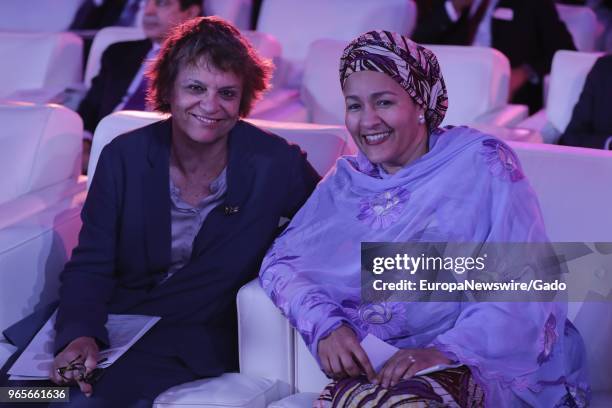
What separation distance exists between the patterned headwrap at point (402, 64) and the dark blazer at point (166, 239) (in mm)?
357

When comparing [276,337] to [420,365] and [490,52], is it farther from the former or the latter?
[490,52]

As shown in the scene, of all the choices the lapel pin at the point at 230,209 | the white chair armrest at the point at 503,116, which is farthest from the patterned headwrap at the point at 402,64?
the white chair armrest at the point at 503,116

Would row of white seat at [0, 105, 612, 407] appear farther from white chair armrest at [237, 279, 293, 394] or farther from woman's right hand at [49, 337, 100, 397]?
woman's right hand at [49, 337, 100, 397]

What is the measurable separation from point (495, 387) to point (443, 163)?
463 mm

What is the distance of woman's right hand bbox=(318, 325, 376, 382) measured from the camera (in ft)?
6.45

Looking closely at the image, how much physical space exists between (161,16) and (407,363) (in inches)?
105

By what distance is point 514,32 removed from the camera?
4508mm

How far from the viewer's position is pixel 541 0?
14.5ft

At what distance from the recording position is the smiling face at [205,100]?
2.32 m

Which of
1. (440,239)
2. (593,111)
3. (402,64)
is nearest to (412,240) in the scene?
(440,239)

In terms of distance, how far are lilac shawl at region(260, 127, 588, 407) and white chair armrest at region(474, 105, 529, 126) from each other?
135cm

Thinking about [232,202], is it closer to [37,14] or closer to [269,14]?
[269,14]

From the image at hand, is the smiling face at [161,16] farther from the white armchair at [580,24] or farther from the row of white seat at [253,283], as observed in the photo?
the white armchair at [580,24]

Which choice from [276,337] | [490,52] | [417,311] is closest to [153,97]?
[276,337]
